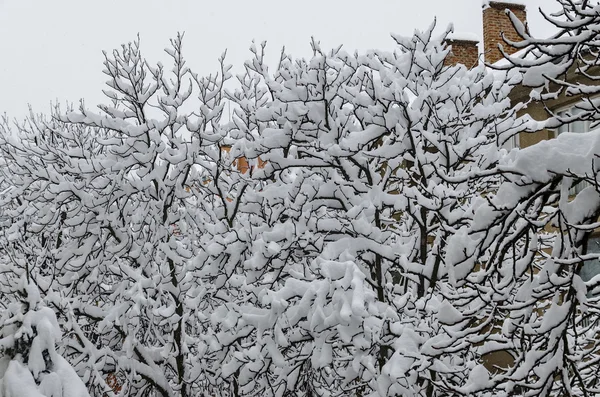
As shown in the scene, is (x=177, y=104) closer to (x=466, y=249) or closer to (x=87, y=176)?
(x=87, y=176)

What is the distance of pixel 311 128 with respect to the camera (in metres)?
9.48

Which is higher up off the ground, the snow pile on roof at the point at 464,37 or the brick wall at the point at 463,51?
the snow pile on roof at the point at 464,37

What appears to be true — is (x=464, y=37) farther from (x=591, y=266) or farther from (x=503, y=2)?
(x=591, y=266)

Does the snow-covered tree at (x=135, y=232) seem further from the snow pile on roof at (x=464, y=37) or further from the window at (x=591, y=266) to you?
the snow pile on roof at (x=464, y=37)

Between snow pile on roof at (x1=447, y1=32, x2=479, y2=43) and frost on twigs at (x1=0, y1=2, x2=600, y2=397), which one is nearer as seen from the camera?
frost on twigs at (x1=0, y1=2, x2=600, y2=397)

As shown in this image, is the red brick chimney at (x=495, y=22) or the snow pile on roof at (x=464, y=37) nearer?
the red brick chimney at (x=495, y=22)

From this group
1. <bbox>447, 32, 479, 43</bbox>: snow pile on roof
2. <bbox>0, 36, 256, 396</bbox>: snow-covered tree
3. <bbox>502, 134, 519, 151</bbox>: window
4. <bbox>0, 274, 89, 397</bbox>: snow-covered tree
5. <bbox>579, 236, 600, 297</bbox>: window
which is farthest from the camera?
<bbox>447, 32, 479, 43</bbox>: snow pile on roof

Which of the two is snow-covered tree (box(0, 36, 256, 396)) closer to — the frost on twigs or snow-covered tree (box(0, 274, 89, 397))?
the frost on twigs

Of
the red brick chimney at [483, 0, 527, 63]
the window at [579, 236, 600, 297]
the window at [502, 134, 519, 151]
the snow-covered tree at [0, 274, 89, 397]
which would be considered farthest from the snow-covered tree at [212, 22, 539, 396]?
the red brick chimney at [483, 0, 527, 63]

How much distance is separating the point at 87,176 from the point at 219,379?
142 inches

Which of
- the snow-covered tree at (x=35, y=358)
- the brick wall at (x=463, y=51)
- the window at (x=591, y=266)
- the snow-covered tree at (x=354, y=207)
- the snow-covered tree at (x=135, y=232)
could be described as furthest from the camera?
the brick wall at (x=463, y=51)

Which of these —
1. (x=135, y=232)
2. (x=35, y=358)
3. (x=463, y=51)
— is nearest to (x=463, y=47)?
(x=463, y=51)

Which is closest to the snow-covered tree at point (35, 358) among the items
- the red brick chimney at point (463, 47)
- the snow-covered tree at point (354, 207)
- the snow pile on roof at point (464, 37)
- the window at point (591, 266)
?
the snow-covered tree at point (354, 207)

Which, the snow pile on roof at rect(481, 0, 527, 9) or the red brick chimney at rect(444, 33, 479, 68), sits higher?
the snow pile on roof at rect(481, 0, 527, 9)
